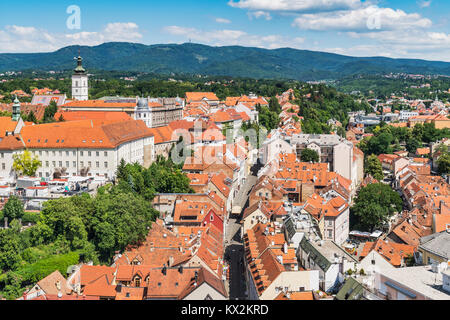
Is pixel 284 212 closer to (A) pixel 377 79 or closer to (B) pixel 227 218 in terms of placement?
(B) pixel 227 218

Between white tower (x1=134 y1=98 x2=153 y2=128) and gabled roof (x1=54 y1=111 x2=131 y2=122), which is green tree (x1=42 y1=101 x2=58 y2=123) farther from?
white tower (x1=134 y1=98 x2=153 y2=128)

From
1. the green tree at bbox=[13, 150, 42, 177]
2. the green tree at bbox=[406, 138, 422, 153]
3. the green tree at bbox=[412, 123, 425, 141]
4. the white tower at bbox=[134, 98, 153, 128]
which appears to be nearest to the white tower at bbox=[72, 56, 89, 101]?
the white tower at bbox=[134, 98, 153, 128]

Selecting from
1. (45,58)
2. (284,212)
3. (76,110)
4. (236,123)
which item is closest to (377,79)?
(45,58)

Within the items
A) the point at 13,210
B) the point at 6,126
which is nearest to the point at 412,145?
the point at 6,126

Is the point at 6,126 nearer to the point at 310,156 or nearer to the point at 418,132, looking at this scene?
the point at 310,156

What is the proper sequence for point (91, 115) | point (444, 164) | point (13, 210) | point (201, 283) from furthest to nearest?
1. point (444, 164)
2. point (91, 115)
3. point (13, 210)
4. point (201, 283)
